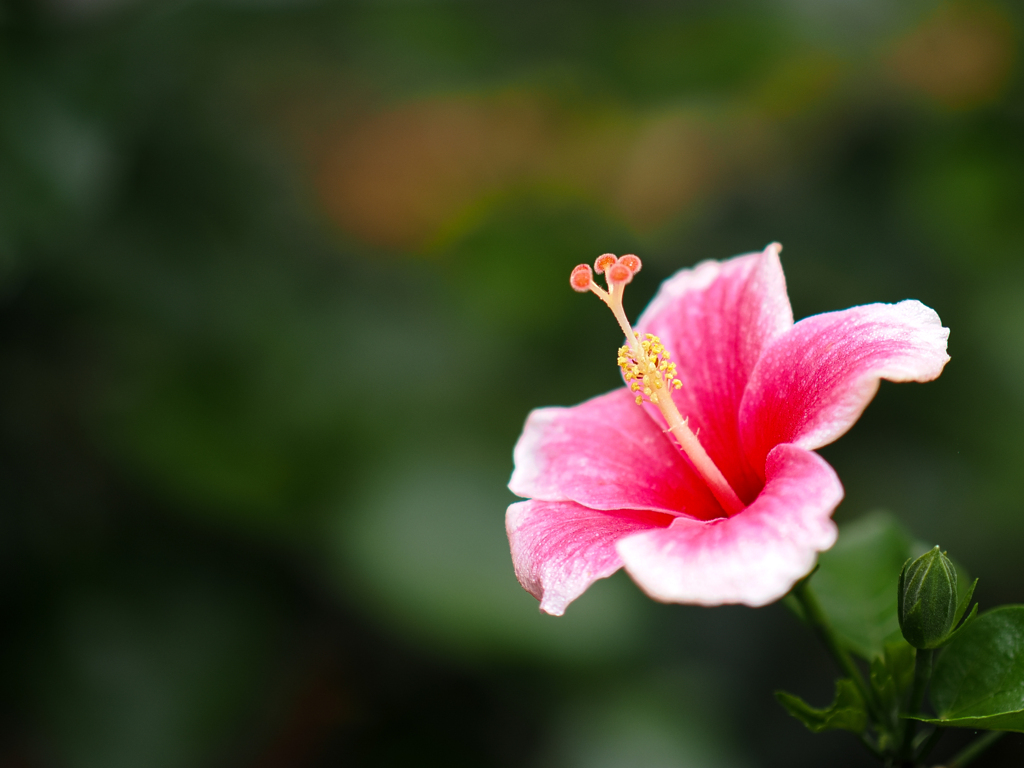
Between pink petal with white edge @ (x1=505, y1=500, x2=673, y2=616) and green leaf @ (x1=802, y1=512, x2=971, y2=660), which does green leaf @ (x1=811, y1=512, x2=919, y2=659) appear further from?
pink petal with white edge @ (x1=505, y1=500, x2=673, y2=616)

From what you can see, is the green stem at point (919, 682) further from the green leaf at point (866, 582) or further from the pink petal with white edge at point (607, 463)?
the pink petal with white edge at point (607, 463)

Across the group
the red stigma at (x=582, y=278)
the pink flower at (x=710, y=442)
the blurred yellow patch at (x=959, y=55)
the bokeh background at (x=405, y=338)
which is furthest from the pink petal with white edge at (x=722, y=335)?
the blurred yellow patch at (x=959, y=55)

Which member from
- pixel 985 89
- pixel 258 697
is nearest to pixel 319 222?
pixel 258 697

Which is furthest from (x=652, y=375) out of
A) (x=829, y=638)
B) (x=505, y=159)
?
(x=505, y=159)

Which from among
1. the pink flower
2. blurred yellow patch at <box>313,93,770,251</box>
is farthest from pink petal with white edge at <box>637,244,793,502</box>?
blurred yellow patch at <box>313,93,770,251</box>

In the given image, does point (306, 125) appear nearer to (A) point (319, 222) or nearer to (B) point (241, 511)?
(A) point (319, 222)

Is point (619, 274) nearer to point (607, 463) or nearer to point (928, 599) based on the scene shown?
point (607, 463)
